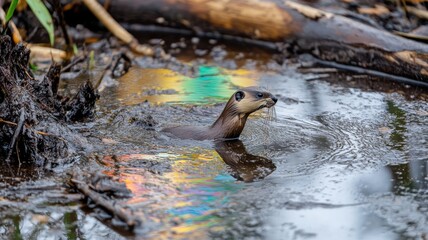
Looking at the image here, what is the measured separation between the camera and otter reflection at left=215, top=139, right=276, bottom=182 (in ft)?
16.1

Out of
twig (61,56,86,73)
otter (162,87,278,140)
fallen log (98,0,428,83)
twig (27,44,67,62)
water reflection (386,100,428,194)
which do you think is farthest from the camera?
twig (27,44,67,62)

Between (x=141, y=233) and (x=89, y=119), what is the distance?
7.02 feet

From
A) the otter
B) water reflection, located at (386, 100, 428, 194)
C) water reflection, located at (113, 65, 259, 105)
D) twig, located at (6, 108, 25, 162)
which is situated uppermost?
twig, located at (6, 108, 25, 162)

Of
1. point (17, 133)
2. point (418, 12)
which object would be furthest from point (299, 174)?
point (418, 12)

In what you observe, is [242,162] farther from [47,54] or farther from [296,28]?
[47,54]

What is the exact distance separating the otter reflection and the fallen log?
2.22m

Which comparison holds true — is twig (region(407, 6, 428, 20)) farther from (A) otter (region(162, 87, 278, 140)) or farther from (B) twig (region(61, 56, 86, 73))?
(B) twig (region(61, 56, 86, 73))

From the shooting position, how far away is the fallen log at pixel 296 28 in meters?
7.19

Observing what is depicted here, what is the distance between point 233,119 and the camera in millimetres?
5672

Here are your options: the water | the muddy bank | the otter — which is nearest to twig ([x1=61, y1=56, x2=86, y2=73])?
the water

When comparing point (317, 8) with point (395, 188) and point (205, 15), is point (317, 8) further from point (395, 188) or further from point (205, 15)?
point (395, 188)

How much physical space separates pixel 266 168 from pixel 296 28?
3.23 metres

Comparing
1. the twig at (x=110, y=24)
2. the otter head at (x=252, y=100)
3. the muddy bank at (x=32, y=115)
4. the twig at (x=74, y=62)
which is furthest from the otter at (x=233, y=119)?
the twig at (x=110, y=24)

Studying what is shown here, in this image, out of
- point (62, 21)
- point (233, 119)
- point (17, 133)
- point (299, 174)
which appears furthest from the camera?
point (62, 21)
